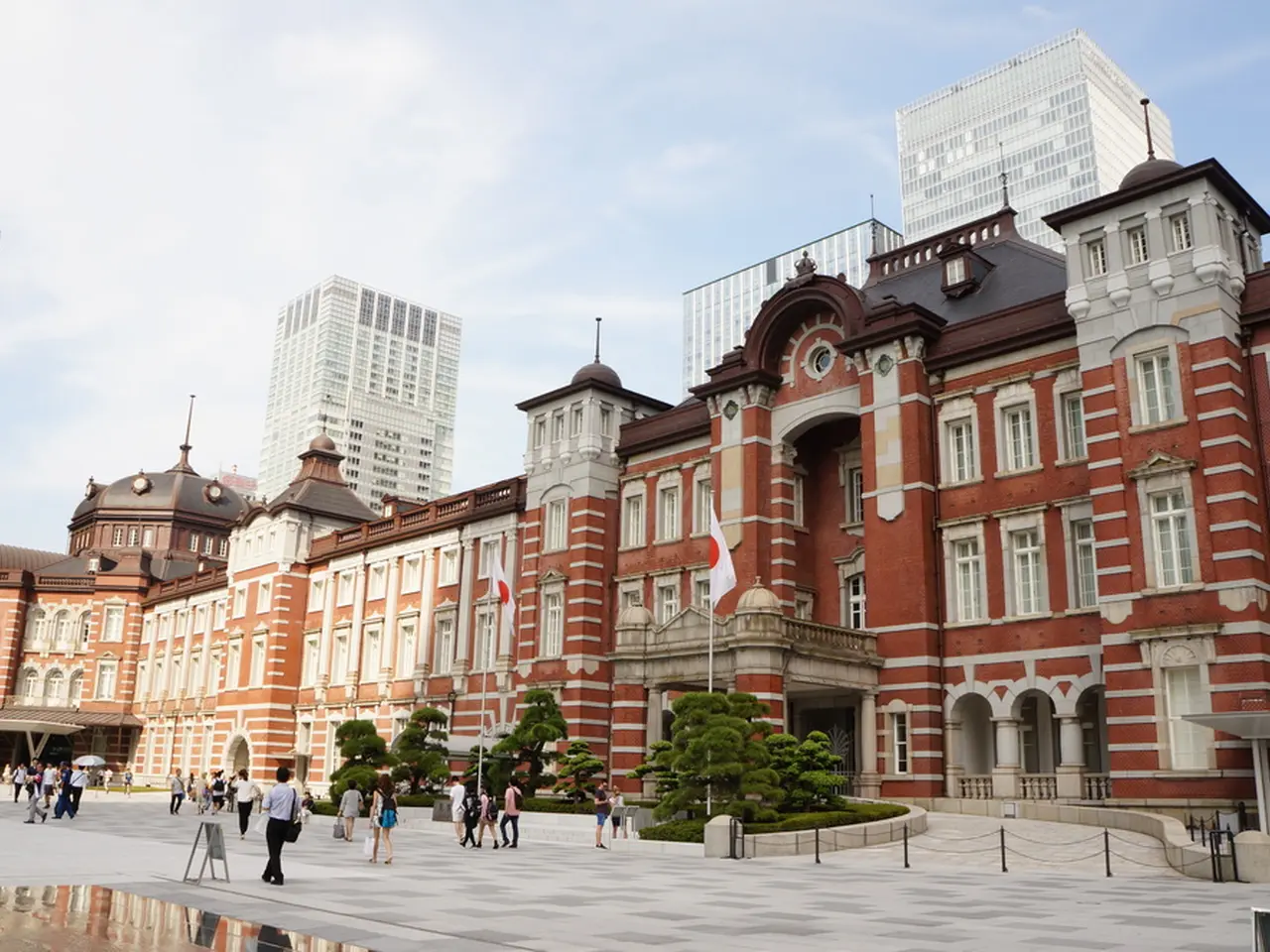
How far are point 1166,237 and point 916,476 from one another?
882cm

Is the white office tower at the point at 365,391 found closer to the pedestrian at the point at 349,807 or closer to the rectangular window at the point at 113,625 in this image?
the rectangular window at the point at 113,625

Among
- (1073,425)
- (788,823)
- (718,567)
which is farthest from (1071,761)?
(718,567)

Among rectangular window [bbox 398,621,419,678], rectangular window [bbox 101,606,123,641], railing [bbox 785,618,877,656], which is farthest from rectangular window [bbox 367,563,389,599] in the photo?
rectangular window [bbox 101,606,123,641]

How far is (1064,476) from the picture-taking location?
30.2 metres

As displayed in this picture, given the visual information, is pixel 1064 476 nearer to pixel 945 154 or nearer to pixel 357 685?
pixel 357 685

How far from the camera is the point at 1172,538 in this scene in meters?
27.0

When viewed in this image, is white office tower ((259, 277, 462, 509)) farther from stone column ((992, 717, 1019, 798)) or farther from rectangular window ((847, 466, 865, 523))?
stone column ((992, 717, 1019, 798))

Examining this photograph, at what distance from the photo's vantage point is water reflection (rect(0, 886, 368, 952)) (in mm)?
10227

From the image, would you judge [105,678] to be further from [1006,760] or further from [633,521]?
[1006,760]

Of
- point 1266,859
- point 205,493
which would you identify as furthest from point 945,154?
point 1266,859

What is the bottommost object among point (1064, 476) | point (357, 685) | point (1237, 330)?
point (357, 685)

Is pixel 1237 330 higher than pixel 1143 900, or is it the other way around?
pixel 1237 330

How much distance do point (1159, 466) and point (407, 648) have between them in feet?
110

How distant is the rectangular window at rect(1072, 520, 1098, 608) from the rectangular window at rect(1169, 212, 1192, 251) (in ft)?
23.2
